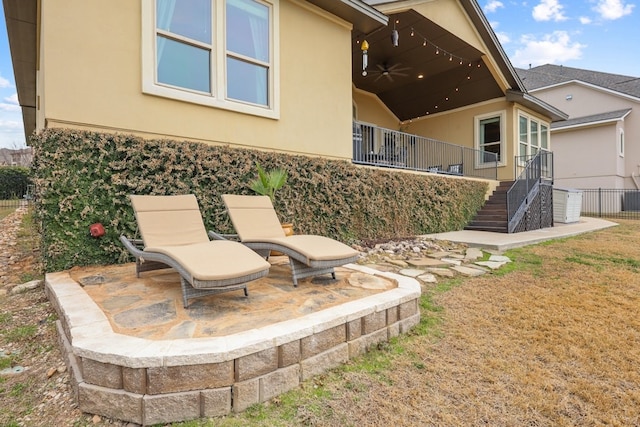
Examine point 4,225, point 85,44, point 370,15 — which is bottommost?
point 4,225

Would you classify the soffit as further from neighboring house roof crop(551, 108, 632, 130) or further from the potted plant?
neighboring house roof crop(551, 108, 632, 130)

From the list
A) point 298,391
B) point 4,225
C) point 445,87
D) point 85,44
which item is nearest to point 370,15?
point 85,44

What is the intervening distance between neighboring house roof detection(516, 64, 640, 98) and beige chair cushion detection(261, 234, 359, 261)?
2437 centimetres

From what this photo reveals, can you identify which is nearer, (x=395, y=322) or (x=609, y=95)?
(x=395, y=322)

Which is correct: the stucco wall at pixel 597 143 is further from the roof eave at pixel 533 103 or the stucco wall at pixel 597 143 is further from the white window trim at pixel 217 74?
the white window trim at pixel 217 74

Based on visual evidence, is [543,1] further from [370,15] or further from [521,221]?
[370,15]

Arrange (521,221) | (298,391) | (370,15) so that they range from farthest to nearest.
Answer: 1. (521,221)
2. (370,15)
3. (298,391)

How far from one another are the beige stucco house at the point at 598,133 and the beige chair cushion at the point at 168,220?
22.6m

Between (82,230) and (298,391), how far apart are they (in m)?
3.66

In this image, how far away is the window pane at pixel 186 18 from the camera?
4922 mm

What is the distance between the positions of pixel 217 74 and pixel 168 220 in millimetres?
2855

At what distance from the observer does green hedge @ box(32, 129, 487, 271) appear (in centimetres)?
402

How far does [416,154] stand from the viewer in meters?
9.89

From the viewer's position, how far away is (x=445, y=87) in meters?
12.5
